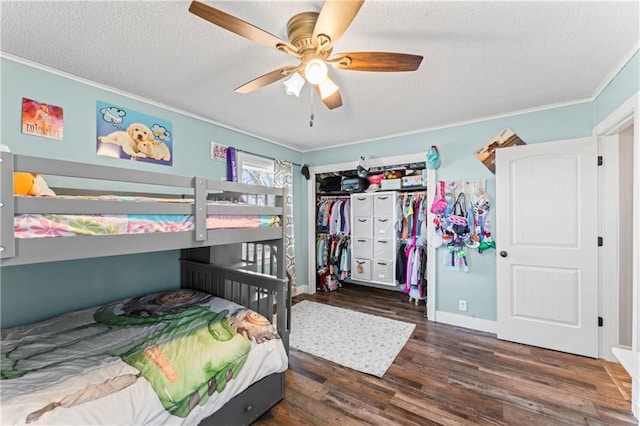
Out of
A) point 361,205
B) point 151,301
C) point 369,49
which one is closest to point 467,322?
point 361,205

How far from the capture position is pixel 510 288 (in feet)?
8.82

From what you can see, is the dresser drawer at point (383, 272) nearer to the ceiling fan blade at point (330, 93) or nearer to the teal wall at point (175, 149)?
the teal wall at point (175, 149)

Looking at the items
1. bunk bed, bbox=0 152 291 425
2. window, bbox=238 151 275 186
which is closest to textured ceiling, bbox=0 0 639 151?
window, bbox=238 151 275 186

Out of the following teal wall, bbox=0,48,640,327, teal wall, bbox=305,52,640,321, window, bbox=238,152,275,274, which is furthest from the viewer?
window, bbox=238,152,275,274

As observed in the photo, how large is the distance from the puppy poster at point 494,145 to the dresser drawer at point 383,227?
1.58 meters

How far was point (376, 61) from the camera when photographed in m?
1.40

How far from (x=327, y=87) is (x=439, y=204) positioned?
2117mm

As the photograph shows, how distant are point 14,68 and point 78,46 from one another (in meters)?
0.56

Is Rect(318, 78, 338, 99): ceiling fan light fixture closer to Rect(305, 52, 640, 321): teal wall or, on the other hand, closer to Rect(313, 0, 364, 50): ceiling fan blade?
Rect(313, 0, 364, 50): ceiling fan blade

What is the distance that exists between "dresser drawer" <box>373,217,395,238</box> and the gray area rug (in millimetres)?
1330

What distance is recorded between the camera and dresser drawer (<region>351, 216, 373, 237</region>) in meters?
4.38

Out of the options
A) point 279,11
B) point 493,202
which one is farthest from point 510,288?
point 279,11

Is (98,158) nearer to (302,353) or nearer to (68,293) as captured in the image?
(68,293)

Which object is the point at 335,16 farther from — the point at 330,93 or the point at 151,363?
the point at 151,363
